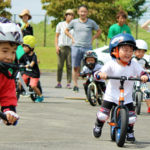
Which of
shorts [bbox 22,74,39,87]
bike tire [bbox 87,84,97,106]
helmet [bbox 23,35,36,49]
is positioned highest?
helmet [bbox 23,35,36,49]

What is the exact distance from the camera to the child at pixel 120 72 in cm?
710

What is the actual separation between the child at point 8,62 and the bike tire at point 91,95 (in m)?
6.94

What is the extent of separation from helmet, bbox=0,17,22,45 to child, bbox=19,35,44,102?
24.3 ft

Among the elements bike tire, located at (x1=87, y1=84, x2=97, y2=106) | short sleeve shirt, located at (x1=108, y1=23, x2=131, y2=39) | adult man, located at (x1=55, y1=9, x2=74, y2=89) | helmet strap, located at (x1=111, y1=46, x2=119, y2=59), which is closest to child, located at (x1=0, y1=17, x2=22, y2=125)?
helmet strap, located at (x1=111, y1=46, x2=119, y2=59)

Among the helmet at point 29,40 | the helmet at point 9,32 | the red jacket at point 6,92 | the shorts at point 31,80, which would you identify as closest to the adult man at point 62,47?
the shorts at point 31,80

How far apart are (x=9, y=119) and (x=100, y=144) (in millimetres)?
2768

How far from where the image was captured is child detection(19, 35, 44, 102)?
38.9 feet

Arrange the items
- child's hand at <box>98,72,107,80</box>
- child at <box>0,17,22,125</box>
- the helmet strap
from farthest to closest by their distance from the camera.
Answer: the helmet strap, child's hand at <box>98,72,107,80</box>, child at <box>0,17,22,125</box>

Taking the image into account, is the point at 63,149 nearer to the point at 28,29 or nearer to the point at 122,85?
the point at 122,85

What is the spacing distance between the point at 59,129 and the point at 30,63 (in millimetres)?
4331

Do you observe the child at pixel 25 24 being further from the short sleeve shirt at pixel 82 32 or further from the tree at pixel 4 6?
the tree at pixel 4 6

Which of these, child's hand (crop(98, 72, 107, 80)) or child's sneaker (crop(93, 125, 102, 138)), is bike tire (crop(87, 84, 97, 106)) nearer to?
child's sneaker (crop(93, 125, 102, 138))

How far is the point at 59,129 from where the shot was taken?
7867 mm

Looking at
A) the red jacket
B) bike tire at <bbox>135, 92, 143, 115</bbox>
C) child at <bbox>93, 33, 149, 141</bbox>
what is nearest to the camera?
the red jacket
